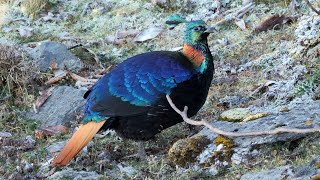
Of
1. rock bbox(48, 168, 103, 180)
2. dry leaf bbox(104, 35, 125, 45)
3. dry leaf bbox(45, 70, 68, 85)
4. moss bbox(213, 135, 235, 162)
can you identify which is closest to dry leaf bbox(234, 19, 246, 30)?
dry leaf bbox(104, 35, 125, 45)

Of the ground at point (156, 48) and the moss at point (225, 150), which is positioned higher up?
the moss at point (225, 150)

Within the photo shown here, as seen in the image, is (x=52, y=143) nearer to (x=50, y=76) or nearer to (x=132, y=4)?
(x=50, y=76)

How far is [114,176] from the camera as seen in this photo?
440cm

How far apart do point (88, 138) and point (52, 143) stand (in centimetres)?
86

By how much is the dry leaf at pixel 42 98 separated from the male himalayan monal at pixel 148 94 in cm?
145

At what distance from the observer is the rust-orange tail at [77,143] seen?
4.44 m

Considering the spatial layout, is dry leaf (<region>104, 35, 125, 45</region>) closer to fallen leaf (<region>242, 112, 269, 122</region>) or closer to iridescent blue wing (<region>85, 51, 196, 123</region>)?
iridescent blue wing (<region>85, 51, 196, 123</region>)

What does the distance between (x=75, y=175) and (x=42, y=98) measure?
2.02 meters

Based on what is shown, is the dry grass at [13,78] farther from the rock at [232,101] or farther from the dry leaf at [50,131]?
the rock at [232,101]

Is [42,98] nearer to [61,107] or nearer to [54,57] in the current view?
[61,107]

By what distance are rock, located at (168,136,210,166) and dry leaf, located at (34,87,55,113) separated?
2100mm

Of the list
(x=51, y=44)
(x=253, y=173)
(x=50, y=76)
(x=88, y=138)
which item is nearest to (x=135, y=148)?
(x=88, y=138)

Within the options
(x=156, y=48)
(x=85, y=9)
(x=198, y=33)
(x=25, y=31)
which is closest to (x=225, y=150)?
(x=198, y=33)

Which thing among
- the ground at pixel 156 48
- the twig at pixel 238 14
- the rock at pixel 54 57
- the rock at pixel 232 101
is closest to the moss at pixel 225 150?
the ground at pixel 156 48
